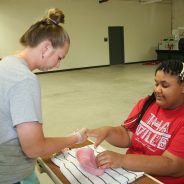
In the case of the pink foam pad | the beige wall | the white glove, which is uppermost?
the beige wall

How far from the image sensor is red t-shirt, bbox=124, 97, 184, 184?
3.96 feet

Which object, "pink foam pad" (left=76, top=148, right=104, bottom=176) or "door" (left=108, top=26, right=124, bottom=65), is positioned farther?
"door" (left=108, top=26, right=124, bottom=65)

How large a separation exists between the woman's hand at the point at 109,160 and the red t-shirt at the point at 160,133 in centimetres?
26

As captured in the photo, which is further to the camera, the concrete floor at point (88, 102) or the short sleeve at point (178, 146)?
the concrete floor at point (88, 102)

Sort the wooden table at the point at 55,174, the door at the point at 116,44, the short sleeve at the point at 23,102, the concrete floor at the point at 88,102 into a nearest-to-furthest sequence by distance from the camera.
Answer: the short sleeve at the point at 23,102 < the wooden table at the point at 55,174 < the concrete floor at the point at 88,102 < the door at the point at 116,44

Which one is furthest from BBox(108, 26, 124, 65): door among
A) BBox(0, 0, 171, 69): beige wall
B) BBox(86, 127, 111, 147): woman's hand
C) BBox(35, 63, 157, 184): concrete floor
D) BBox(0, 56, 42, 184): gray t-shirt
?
BBox(0, 56, 42, 184): gray t-shirt

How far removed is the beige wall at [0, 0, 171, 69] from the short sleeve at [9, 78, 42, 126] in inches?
338

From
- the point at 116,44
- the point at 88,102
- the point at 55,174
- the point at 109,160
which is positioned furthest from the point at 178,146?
the point at 116,44

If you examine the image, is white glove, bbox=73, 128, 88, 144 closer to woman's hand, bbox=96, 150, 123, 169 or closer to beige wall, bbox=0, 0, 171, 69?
woman's hand, bbox=96, 150, 123, 169

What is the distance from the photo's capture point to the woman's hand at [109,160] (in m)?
1.08

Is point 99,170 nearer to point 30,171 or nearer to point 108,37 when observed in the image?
point 30,171

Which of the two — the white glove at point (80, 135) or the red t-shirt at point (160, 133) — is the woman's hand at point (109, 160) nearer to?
the white glove at point (80, 135)

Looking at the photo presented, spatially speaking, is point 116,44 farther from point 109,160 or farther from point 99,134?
point 109,160

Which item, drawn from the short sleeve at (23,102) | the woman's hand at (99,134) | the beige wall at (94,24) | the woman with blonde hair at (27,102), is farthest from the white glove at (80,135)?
the beige wall at (94,24)
